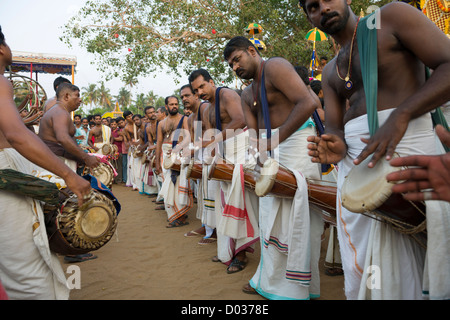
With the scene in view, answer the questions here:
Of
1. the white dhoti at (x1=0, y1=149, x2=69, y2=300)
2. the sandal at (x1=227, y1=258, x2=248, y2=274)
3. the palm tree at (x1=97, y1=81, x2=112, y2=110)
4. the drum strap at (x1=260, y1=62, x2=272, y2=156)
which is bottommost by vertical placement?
the sandal at (x1=227, y1=258, x2=248, y2=274)

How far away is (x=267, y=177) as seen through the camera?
9.08ft

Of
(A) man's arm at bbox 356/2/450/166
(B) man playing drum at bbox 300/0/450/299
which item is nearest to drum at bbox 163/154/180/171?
(B) man playing drum at bbox 300/0/450/299

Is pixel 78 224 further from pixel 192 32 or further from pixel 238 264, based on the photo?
pixel 192 32

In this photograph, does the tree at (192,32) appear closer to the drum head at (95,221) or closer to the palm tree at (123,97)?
the drum head at (95,221)

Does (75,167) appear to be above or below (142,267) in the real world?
above

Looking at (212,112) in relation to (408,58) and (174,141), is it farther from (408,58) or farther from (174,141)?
(408,58)

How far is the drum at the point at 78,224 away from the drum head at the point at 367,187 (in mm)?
1773

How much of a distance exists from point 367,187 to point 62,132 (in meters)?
3.75

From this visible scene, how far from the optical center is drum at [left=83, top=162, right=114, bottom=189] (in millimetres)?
4711

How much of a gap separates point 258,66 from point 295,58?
11.6 meters

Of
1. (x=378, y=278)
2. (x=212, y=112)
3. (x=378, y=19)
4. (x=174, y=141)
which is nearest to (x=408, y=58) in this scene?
(x=378, y=19)

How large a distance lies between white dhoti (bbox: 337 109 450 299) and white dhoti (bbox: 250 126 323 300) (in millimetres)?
945

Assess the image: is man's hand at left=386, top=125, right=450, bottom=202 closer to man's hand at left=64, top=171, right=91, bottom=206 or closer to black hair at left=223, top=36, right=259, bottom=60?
man's hand at left=64, top=171, right=91, bottom=206
